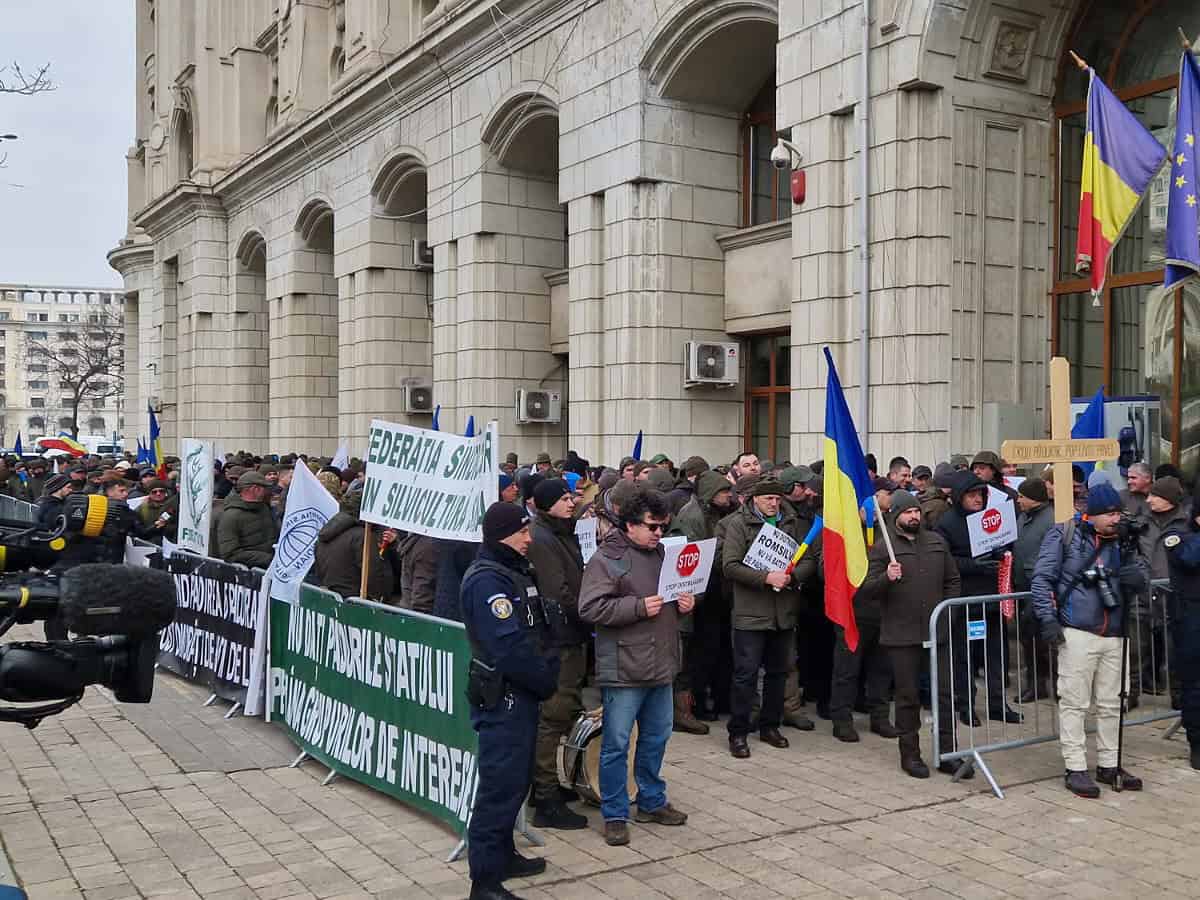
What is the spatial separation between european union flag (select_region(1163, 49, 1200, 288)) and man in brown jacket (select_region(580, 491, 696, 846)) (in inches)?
241

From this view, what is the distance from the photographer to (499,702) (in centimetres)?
543

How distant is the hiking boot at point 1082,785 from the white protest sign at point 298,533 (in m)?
5.36

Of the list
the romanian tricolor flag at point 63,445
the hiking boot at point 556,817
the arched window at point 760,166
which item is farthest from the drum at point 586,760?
the romanian tricolor flag at point 63,445

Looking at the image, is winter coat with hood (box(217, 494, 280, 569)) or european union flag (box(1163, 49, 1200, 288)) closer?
european union flag (box(1163, 49, 1200, 288))

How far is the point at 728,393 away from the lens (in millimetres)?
18438

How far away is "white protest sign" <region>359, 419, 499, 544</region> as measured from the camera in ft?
22.3

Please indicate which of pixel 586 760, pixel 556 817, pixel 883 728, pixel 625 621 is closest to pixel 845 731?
pixel 883 728

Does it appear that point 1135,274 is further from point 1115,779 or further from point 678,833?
point 678,833

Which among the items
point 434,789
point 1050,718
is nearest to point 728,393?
point 1050,718

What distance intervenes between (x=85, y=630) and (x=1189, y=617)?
23.4 ft

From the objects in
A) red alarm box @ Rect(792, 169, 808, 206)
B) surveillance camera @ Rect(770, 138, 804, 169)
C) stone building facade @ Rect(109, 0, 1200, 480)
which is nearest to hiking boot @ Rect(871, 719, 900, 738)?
stone building facade @ Rect(109, 0, 1200, 480)

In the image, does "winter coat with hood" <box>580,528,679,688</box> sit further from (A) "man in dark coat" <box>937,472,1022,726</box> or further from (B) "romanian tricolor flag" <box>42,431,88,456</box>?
(B) "romanian tricolor flag" <box>42,431,88,456</box>

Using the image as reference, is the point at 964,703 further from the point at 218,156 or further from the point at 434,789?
the point at 218,156

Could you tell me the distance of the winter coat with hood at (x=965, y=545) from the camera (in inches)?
347
